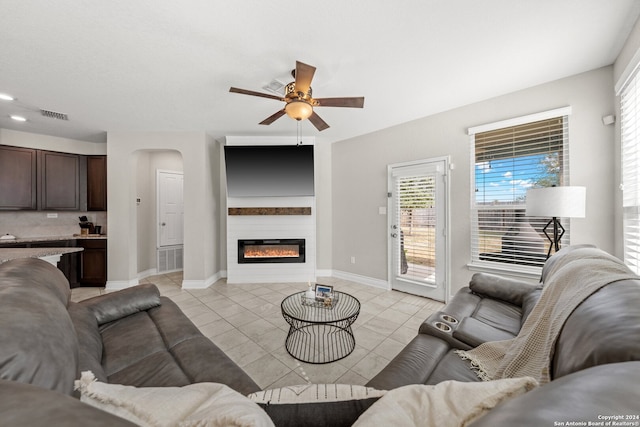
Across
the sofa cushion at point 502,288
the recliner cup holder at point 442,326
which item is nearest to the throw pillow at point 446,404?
the recliner cup holder at point 442,326

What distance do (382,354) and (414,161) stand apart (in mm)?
2638

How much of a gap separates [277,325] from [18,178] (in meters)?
4.84

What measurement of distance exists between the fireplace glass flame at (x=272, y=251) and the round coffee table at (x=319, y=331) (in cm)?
186

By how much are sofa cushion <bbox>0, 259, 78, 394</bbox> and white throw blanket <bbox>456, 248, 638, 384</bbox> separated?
1508 millimetres

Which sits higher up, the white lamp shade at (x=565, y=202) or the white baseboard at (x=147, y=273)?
the white lamp shade at (x=565, y=202)

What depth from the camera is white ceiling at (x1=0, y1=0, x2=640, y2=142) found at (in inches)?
64.7

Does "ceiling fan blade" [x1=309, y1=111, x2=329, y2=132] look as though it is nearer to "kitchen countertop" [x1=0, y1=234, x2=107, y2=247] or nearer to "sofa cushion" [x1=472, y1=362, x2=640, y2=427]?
"sofa cushion" [x1=472, y1=362, x2=640, y2=427]

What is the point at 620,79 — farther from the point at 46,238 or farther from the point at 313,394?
the point at 46,238

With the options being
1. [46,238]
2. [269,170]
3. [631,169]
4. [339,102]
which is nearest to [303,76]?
[339,102]

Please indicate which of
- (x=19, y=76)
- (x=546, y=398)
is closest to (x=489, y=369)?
(x=546, y=398)

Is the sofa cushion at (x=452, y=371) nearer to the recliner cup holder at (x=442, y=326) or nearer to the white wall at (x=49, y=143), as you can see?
the recliner cup holder at (x=442, y=326)

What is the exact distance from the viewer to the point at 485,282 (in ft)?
7.11

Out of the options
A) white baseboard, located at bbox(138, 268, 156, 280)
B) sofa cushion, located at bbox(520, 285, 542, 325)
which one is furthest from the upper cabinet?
sofa cushion, located at bbox(520, 285, 542, 325)

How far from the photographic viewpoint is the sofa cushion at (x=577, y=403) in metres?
0.33
